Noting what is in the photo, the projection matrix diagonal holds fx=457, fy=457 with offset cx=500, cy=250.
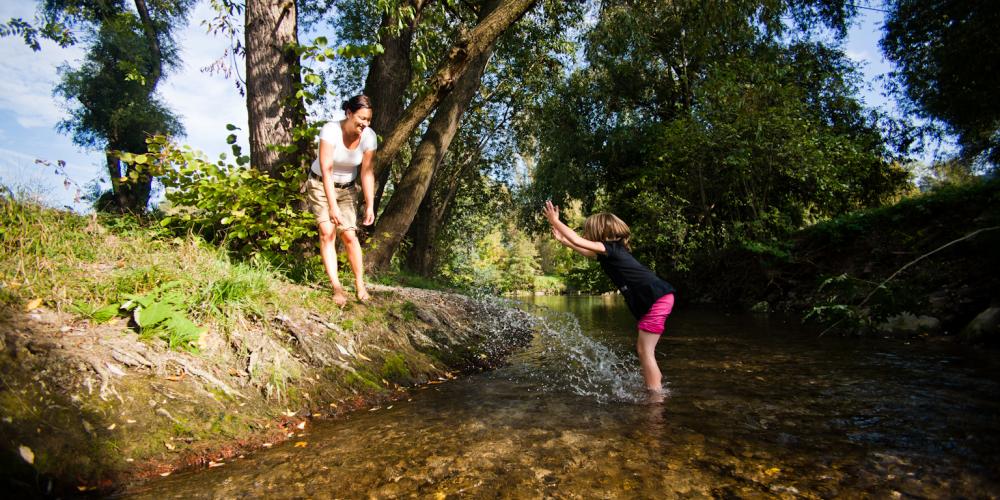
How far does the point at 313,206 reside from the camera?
180 inches

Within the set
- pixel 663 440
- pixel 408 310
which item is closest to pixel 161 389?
pixel 408 310

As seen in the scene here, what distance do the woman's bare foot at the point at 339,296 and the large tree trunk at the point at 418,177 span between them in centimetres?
249

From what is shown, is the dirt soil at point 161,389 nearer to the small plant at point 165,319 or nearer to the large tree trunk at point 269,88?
the small plant at point 165,319

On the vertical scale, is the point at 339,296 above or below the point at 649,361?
above

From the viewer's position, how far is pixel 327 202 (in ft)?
14.9

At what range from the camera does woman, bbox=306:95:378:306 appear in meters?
4.32

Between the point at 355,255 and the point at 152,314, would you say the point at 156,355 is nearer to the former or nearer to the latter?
the point at 152,314

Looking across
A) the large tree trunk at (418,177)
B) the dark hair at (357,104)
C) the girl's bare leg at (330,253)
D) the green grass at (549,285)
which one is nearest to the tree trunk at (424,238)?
the large tree trunk at (418,177)

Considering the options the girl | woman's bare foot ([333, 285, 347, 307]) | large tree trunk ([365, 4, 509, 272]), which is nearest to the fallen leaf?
woman's bare foot ([333, 285, 347, 307])

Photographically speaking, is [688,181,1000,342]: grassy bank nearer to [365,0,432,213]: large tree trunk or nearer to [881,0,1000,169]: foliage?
[881,0,1000,169]: foliage

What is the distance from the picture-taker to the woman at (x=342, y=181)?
4316mm

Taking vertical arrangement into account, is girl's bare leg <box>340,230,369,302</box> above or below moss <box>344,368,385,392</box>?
above

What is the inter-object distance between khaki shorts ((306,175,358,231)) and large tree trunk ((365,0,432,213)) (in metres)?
1.77

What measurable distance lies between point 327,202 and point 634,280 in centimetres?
306
